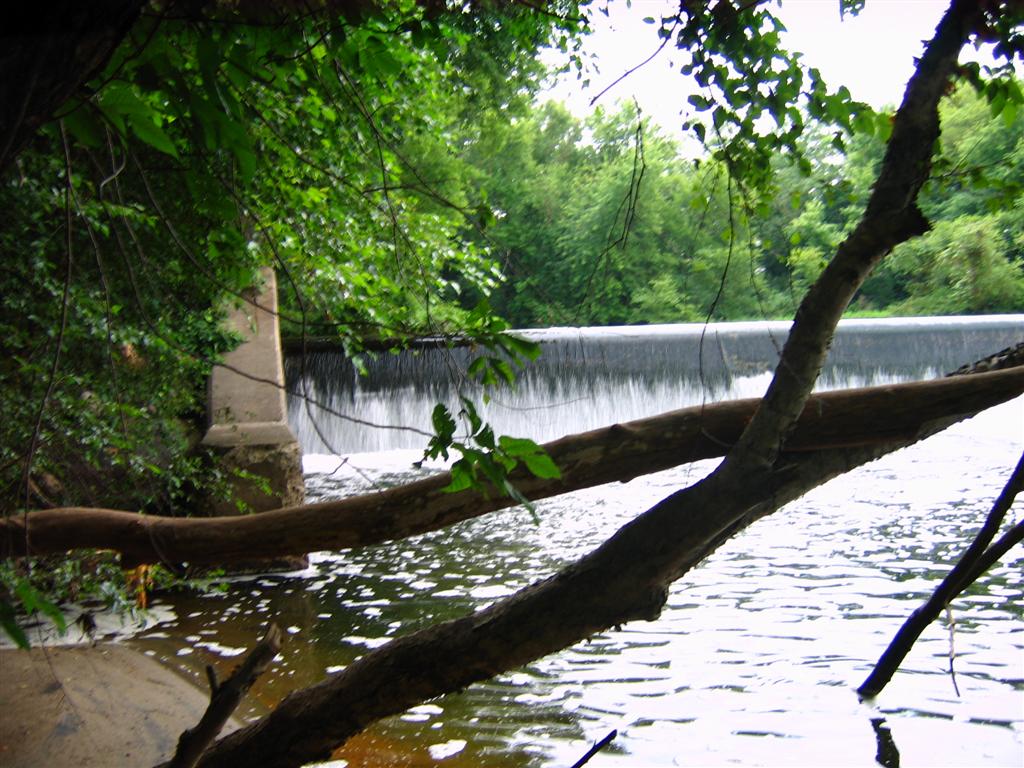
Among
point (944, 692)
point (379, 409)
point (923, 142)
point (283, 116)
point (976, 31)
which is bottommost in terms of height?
point (944, 692)

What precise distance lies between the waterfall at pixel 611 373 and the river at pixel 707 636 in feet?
6.10

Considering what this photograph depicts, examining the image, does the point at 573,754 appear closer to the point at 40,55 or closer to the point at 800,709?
the point at 800,709

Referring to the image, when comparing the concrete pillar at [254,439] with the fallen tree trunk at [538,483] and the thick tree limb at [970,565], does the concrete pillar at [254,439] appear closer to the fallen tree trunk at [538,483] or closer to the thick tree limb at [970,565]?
the fallen tree trunk at [538,483]

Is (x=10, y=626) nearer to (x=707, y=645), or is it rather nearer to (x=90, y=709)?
(x=90, y=709)

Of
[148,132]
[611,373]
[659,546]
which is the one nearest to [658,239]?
[611,373]


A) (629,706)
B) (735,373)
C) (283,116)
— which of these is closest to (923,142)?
(629,706)

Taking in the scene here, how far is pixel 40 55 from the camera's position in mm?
1348

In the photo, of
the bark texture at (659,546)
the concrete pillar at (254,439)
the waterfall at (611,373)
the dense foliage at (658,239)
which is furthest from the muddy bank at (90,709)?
the dense foliage at (658,239)

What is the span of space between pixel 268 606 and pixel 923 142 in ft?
16.1

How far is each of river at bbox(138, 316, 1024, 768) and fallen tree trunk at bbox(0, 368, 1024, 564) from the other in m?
0.21

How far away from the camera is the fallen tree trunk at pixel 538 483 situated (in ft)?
7.88

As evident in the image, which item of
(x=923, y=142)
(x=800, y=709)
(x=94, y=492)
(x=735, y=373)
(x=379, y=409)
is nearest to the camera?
(x=923, y=142)

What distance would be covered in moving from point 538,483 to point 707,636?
3023mm

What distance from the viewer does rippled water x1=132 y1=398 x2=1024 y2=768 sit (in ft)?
13.4
